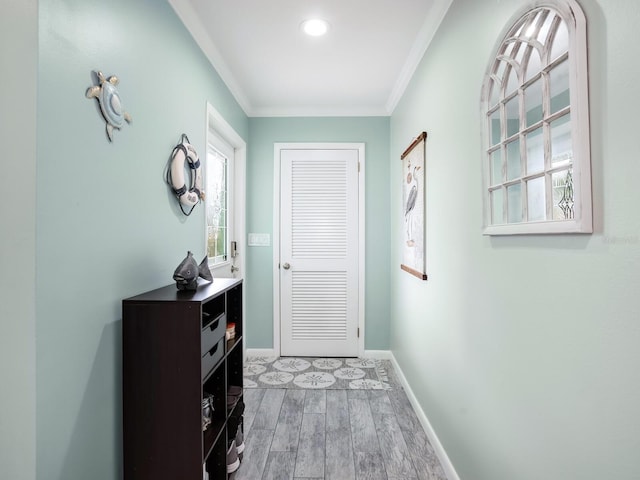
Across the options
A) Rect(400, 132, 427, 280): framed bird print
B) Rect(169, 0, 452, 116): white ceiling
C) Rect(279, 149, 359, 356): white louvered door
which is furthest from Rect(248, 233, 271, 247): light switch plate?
Rect(400, 132, 427, 280): framed bird print

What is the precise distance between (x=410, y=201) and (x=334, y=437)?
1662 mm

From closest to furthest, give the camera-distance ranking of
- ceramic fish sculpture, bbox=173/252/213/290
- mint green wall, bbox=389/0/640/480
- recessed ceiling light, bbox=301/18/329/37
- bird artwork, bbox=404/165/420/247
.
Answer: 1. mint green wall, bbox=389/0/640/480
2. ceramic fish sculpture, bbox=173/252/213/290
3. recessed ceiling light, bbox=301/18/329/37
4. bird artwork, bbox=404/165/420/247

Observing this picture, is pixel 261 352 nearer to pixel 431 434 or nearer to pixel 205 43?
pixel 431 434

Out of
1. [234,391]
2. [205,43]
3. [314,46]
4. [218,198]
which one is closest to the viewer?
[234,391]

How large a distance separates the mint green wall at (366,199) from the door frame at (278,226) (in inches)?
1.7

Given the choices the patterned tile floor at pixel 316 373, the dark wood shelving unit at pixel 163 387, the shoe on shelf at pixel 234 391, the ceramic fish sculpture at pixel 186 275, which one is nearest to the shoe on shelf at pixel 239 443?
the shoe on shelf at pixel 234 391

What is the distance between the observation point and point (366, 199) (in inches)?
132

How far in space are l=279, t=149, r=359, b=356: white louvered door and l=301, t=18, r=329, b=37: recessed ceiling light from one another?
4.41 feet

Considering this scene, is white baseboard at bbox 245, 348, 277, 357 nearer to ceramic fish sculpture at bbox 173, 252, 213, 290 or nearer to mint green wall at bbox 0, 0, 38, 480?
ceramic fish sculpture at bbox 173, 252, 213, 290

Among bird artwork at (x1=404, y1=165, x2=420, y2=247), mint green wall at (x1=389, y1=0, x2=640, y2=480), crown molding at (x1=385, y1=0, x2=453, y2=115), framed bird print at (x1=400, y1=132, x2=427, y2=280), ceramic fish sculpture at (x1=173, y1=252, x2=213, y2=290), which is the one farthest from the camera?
bird artwork at (x1=404, y1=165, x2=420, y2=247)

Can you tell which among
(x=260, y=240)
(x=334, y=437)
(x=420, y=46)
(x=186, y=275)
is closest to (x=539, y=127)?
(x=186, y=275)

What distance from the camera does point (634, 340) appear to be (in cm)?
71

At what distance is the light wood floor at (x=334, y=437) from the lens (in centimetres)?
177

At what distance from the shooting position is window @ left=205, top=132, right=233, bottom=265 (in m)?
2.62
